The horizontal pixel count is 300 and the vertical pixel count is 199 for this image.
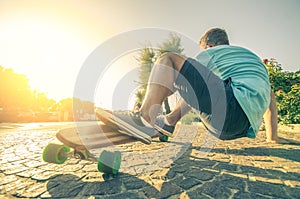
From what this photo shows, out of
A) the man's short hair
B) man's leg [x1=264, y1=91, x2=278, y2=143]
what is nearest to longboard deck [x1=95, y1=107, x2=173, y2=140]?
the man's short hair

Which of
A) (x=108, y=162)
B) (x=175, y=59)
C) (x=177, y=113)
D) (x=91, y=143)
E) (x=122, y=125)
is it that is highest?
(x=175, y=59)

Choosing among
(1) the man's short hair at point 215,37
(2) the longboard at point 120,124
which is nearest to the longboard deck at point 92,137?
(2) the longboard at point 120,124

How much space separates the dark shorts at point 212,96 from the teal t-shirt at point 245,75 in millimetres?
67

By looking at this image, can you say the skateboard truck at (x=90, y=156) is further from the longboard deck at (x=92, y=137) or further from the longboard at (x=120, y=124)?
the longboard at (x=120, y=124)

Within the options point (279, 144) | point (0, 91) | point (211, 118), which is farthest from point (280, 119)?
point (0, 91)

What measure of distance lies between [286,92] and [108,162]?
7.29 meters

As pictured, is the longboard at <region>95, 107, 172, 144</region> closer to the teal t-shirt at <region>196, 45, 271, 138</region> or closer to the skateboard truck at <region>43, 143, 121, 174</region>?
the skateboard truck at <region>43, 143, 121, 174</region>

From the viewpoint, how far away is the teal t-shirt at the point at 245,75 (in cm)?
163

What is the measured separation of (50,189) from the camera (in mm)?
1582

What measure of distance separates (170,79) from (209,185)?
3.46 ft

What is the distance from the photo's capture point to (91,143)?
5.68ft

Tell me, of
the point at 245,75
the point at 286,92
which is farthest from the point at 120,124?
the point at 286,92

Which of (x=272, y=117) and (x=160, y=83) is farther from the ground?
(x=160, y=83)

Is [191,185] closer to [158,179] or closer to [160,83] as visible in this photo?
[158,179]
